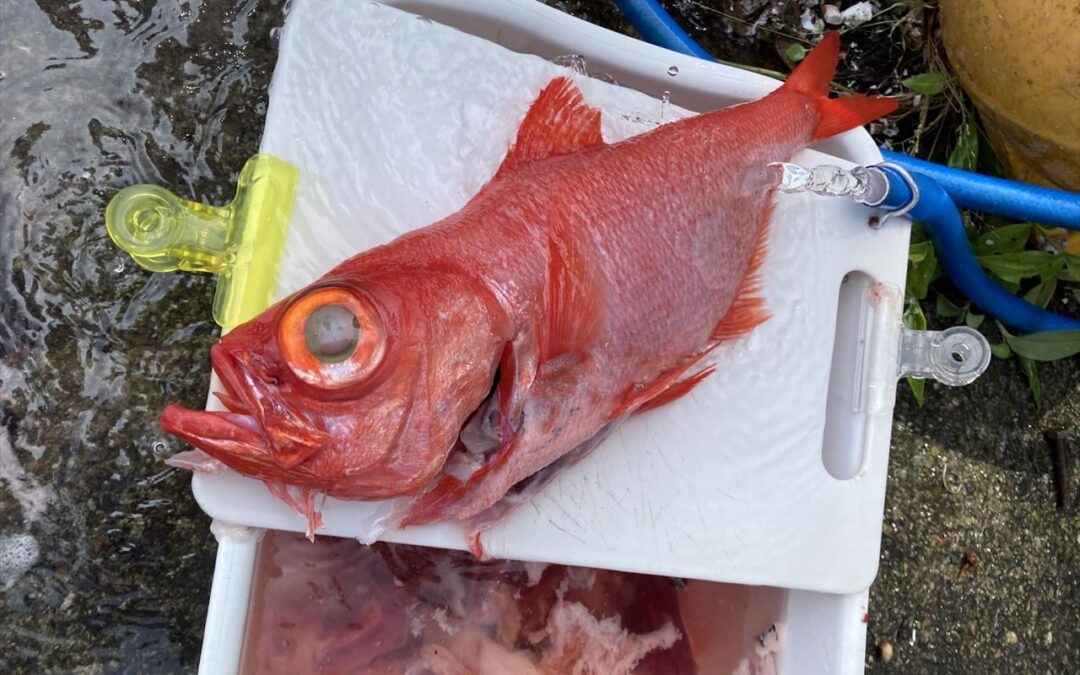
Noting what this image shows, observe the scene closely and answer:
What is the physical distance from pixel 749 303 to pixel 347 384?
0.92 meters

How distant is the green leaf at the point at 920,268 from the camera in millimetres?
2244

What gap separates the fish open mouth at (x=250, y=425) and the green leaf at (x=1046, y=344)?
2.10 metres

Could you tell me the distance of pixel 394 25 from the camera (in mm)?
1619

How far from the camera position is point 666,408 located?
164 centimetres

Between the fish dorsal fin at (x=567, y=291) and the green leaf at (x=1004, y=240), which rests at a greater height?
the green leaf at (x=1004, y=240)

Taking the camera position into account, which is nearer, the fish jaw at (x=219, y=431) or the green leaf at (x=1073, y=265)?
the fish jaw at (x=219, y=431)

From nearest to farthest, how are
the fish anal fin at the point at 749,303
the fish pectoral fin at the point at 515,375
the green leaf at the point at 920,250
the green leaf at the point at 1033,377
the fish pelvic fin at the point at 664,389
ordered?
the fish pectoral fin at the point at 515,375, the fish pelvic fin at the point at 664,389, the fish anal fin at the point at 749,303, the green leaf at the point at 920,250, the green leaf at the point at 1033,377

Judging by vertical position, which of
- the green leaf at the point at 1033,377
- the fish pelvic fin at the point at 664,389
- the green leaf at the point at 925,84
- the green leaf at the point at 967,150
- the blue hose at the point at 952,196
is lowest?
the fish pelvic fin at the point at 664,389

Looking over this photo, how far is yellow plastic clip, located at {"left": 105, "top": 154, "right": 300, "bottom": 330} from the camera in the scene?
4.39 ft

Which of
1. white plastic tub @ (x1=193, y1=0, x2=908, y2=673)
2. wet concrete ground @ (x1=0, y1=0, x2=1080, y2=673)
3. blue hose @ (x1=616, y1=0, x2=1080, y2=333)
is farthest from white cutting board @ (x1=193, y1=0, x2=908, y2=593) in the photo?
wet concrete ground @ (x1=0, y1=0, x2=1080, y2=673)

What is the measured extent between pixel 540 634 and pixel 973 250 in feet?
5.11

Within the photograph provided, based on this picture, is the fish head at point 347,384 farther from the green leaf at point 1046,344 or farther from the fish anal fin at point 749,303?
the green leaf at point 1046,344

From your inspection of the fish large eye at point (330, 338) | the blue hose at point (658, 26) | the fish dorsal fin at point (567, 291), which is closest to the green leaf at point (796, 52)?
the blue hose at point (658, 26)

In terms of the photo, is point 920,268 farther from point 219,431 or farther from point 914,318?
point 219,431
